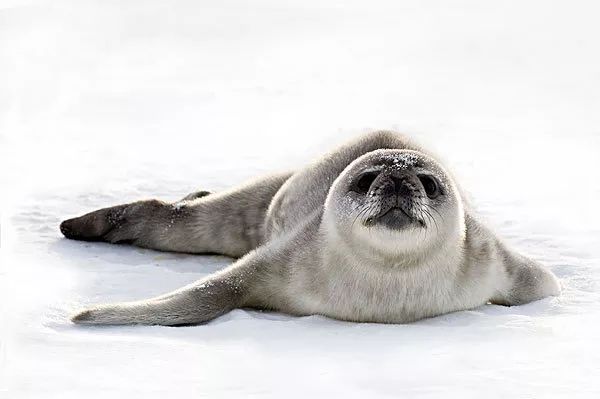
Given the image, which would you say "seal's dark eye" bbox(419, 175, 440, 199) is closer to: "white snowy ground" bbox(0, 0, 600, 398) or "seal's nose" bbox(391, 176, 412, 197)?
"seal's nose" bbox(391, 176, 412, 197)

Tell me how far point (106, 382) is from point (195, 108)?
26.0 ft

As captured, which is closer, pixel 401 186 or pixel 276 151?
pixel 401 186

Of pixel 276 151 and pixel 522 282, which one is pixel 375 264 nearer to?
pixel 522 282

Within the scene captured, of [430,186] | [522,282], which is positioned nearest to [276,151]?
[522,282]

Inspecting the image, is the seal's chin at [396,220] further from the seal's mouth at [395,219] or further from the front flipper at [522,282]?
the front flipper at [522,282]

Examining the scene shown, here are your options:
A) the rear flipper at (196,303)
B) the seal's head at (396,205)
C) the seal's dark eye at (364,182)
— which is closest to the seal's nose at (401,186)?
the seal's head at (396,205)

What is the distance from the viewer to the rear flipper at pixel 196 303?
4.61 meters

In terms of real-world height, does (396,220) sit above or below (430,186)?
below

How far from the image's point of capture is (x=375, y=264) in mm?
4633

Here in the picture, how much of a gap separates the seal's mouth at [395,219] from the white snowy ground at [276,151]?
1.37ft

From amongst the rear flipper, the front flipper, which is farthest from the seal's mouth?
the front flipper

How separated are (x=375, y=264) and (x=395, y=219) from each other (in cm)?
32

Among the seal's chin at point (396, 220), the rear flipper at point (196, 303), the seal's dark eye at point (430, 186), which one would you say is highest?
the seal's dark eye at point (430, 186)

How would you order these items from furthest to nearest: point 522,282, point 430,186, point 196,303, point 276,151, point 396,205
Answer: point 276,151
point 522,282
point 196,303
point 430,186
point 396,205
